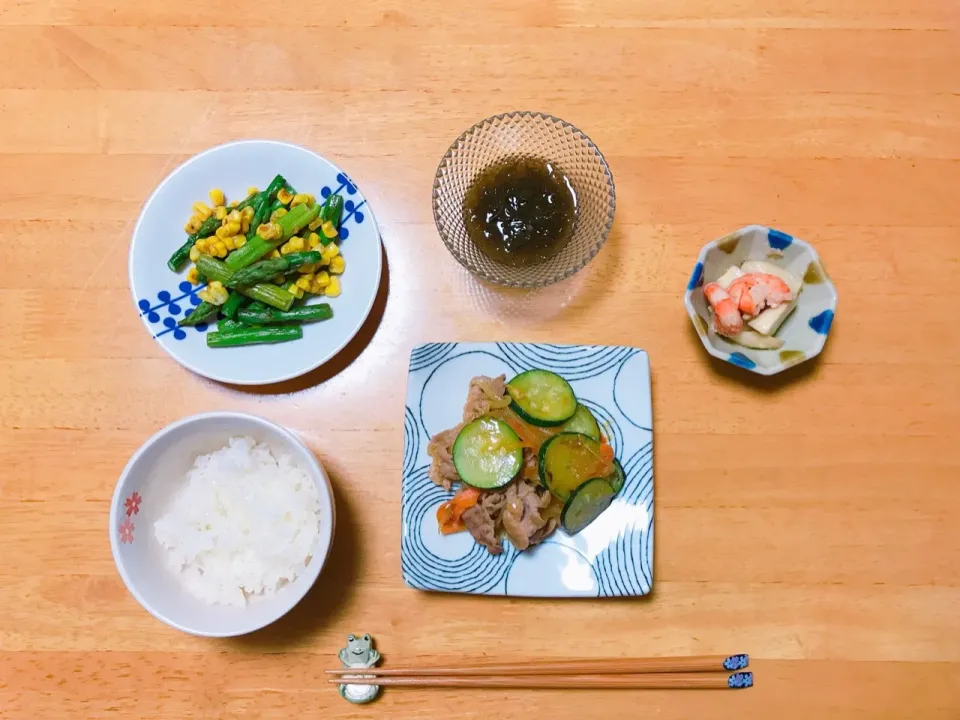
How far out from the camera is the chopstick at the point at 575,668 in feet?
7.11

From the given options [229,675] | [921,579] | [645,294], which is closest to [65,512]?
[229,675]

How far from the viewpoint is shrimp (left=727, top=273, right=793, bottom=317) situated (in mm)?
2184

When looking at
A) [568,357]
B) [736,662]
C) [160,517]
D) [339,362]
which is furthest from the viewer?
[339,362]

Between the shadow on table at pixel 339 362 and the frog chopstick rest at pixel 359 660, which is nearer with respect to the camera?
the frog chopstick rest at pixel 359 660

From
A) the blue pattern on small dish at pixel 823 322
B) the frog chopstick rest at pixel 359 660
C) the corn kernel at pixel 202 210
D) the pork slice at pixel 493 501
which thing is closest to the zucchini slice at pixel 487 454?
the pork slice at pixel 493 501

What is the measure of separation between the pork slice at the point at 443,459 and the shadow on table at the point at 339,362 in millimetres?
429

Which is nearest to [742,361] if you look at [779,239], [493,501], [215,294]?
[779,239]

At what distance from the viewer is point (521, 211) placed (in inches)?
92.2

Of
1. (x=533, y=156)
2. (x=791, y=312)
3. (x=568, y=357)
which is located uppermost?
(x=533, y=156)

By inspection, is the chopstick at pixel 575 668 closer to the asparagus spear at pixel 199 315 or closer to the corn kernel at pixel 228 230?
the asparagus spear at pixel 199 315

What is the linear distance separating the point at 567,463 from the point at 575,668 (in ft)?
2.10

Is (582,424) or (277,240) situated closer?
(582,424)

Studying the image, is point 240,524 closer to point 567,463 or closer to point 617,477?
point 567,463

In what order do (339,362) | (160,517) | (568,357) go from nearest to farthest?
1. (160,517)
2. (568,357)
3. (339,362)
